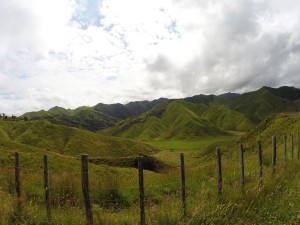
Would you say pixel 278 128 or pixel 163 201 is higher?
pixel 278 128

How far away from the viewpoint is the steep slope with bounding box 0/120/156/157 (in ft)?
393

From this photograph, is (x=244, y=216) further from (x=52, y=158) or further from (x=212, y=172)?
(x=52, y=158)

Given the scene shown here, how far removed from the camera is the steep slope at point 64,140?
120m

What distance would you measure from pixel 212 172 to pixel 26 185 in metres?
10.3

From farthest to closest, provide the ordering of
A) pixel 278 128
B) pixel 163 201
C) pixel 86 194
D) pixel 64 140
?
pixel 64 140
pixel 278 128
pixel 163 201
pixel 86 194

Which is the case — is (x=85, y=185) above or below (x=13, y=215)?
above

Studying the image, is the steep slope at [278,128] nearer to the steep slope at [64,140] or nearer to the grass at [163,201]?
the grass at [163,201]

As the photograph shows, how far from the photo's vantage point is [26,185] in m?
15.4

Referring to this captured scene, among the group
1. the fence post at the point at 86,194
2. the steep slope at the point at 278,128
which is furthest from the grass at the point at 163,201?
the steep slope at the point at 278,128

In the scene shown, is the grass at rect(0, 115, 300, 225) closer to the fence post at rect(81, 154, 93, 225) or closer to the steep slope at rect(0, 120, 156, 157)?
the fence post at rect(81, 154, 93, 225)

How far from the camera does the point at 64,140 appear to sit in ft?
417

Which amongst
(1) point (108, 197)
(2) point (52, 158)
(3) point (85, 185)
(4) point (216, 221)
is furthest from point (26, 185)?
(2) point (52, 158)

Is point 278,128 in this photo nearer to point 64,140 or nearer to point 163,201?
point 163,201

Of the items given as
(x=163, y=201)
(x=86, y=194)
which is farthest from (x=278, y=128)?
(x=86, y=194)
